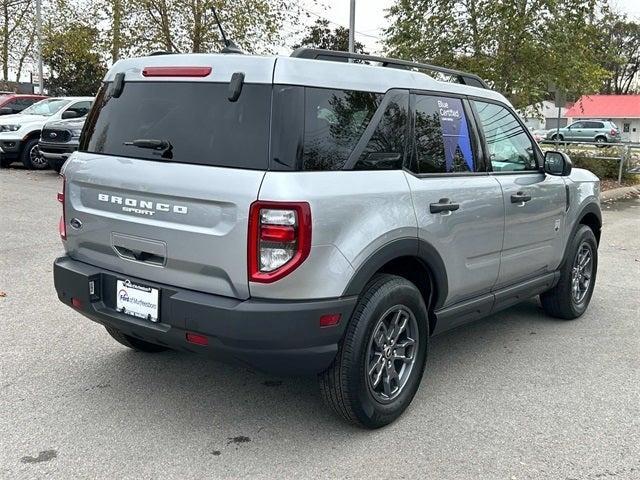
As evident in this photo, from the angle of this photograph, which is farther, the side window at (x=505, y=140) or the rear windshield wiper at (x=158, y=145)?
the side window at (x=505, y=140)

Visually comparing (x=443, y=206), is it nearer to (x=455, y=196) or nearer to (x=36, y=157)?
(x=455, y=196)

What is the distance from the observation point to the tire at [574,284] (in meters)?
5.18

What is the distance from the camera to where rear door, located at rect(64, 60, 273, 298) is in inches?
114

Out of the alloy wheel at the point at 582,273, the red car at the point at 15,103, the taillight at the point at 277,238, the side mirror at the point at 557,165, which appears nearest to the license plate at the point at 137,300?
the taillight at the point at 277,238

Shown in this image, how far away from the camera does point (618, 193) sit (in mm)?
14992

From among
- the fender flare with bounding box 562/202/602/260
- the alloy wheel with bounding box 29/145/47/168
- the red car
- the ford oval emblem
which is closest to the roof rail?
the ford oval emblem

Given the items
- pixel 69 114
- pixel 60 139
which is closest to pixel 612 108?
pixel 69 114

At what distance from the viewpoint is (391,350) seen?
345 centimetres

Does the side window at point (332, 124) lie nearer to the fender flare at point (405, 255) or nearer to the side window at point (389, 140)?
the side window at point (389, 140)

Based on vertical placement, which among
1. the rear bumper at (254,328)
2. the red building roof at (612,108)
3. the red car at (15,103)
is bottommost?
the rear bumper at (254,328)

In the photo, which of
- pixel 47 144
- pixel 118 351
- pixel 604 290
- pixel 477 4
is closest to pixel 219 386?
pixel 118 351

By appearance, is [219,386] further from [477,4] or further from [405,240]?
[477,4]

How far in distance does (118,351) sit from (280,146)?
7.38ft

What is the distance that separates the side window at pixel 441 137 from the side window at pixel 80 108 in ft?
42.0
